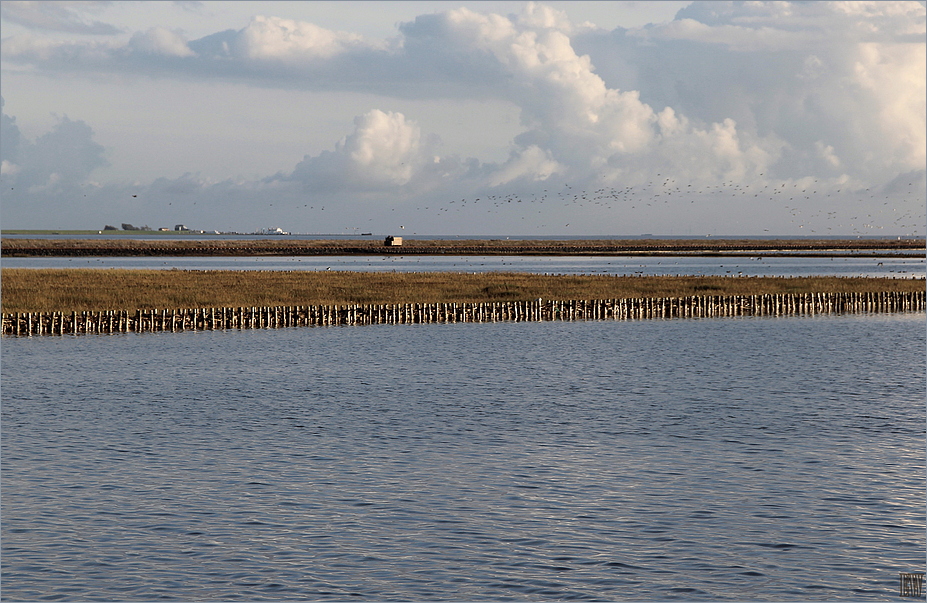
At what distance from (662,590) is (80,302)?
186 ft

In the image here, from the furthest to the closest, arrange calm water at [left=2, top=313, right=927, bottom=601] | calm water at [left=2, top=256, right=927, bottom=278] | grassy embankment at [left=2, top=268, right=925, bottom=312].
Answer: calm water at [left=2, top=256, right=927, bottom=278]
grassy embankment at [left=2, top=268, right=925, bottom=312]
calm water at [left=2, top=313, right=927, bottom=601]

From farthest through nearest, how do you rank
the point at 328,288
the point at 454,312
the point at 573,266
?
the point at 573,266, the point at 328,288, the point at 454,312

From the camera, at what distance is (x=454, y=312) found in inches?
2687

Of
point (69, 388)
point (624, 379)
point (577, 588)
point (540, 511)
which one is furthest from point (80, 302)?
point (577, 588)

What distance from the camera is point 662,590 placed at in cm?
1520

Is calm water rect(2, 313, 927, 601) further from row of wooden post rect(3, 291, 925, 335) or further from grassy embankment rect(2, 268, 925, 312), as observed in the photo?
grassy embankment rect(2, 268, 925, 312)

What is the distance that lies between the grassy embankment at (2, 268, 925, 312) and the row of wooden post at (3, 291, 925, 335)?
3.93 metres

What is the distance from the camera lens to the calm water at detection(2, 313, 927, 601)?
15930 millimetres

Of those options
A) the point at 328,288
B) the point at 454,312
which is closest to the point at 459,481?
the point at 454,312

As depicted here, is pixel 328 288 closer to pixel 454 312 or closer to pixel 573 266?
pixel 454 312

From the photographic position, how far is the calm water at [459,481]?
627 inches

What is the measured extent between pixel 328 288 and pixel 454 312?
16492 mm

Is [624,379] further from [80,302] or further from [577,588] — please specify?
[80,302]

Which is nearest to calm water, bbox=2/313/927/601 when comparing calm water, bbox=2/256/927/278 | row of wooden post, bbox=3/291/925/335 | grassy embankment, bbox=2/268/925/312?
row of wooden post, bbox=3/291/925/335
